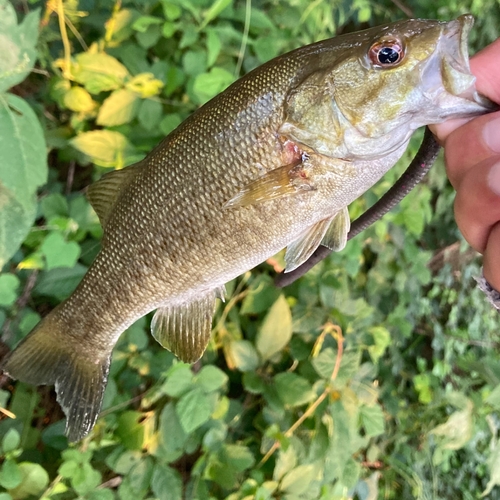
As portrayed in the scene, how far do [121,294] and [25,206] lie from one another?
0.95 ft

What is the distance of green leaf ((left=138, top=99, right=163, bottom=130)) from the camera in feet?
4.46

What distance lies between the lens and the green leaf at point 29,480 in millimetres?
1135

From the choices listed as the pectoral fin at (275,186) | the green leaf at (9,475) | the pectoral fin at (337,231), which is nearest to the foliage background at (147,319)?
the green leaf at (9,475)

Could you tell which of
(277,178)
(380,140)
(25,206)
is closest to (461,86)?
(380,140)

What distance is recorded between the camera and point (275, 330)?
4.94ft

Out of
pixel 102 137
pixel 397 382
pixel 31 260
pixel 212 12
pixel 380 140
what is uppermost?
pixel 212 12

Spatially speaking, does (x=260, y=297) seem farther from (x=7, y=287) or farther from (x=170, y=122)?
(x=7, y=287)

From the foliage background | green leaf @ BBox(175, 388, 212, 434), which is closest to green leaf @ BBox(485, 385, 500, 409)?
the foliage background

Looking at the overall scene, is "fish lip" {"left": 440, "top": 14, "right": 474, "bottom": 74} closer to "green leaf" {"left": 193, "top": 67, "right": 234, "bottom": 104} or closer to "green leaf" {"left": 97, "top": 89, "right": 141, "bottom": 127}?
"green leaf" {"left": 193, "top": 67, "right": 234, "bottom": 104}

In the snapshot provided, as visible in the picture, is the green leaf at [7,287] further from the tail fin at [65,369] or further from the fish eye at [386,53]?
the fish eye at [386,53]

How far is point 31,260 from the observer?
4.07ft

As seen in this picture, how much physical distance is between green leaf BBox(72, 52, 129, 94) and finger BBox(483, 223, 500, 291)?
110 cm

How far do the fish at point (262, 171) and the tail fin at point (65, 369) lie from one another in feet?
0.07

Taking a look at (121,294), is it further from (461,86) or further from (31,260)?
(461,86)
